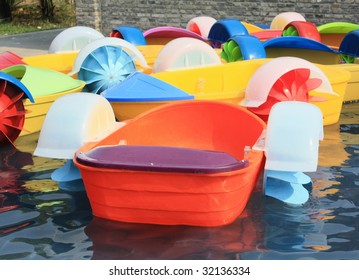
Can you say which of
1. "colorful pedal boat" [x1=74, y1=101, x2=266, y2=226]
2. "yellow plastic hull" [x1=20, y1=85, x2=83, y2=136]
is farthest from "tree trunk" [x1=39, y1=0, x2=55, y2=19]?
"colorful pedal boat" [x1=74, y1=101, x2=266, y2=226]

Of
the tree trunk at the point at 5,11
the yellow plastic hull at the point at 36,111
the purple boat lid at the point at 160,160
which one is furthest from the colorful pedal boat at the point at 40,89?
the tree trunk at the point at 5,11

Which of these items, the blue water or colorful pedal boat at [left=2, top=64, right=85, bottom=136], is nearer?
the blue water

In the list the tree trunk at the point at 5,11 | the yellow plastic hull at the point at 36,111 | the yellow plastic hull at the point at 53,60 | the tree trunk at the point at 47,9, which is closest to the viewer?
the yellow plastic hull at the point at 36,111

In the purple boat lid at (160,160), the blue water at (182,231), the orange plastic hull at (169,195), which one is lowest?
the blue water at (182,231)

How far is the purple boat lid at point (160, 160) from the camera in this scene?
411 cm

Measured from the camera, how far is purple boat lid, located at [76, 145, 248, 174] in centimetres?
411

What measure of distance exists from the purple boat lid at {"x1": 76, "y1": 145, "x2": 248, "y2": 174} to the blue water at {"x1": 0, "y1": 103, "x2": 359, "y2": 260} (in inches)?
17.9

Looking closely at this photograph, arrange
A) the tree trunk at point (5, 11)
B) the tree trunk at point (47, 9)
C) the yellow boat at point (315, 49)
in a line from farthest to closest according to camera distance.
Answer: the tree trunk at point (47, 9), the tree trunk at point (5, 11), the yellow boat at point (315, 49)

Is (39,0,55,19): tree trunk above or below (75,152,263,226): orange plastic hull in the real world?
above

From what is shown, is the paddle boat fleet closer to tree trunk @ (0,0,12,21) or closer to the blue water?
the blue water

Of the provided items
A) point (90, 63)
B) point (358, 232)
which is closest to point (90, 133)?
point (358, 232)

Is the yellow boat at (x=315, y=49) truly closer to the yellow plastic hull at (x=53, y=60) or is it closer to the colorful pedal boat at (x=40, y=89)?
the yellow plastic hull at (x=53, y=60)

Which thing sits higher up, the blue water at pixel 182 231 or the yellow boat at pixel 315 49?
the yellow boat at pixel 315 49
